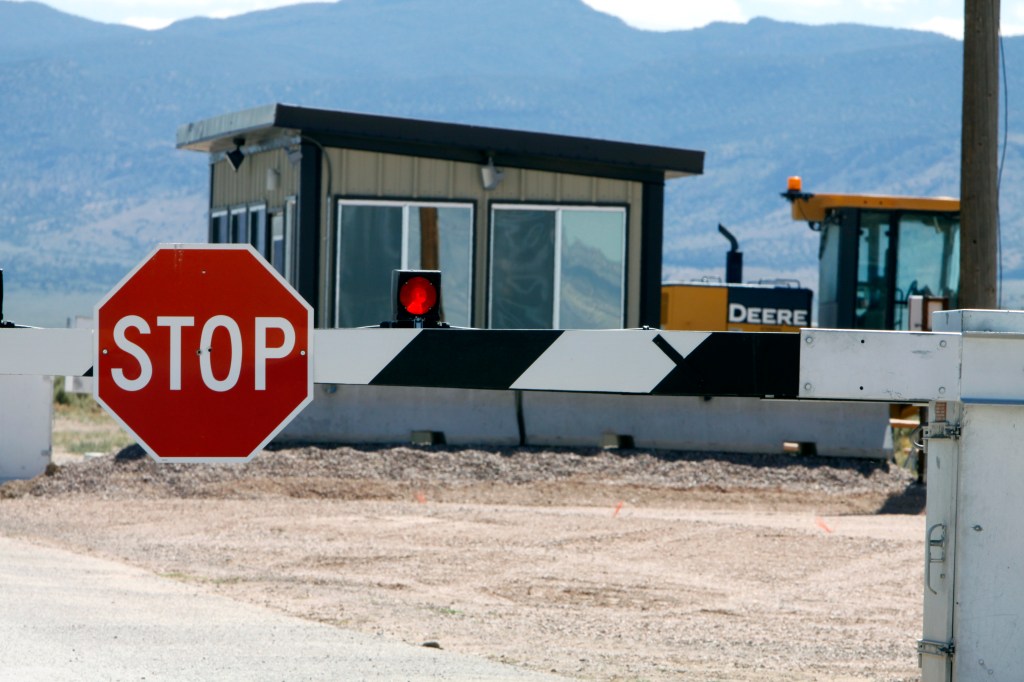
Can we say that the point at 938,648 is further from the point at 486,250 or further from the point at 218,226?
the point at 218,226

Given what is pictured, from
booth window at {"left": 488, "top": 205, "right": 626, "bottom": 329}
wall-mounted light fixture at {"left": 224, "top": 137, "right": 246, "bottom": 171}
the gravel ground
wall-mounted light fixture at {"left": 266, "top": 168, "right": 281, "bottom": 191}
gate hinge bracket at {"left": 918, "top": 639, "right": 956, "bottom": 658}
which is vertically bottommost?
the gravel ground

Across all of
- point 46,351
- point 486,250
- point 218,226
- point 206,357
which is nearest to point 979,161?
point 486,250

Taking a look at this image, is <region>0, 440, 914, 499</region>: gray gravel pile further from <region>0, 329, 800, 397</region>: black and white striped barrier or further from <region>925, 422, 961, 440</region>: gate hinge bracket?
<region>925, 422, 961, 440</region>: gate hinge bracket

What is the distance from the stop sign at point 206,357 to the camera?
16.0 feet

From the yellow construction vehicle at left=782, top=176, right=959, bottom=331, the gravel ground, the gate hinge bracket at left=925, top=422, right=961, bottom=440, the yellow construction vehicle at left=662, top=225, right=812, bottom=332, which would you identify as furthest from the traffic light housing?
the yellow construction vehicle at left=662, top=225, right=812, bottom=332

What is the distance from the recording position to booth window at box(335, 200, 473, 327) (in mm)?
20609

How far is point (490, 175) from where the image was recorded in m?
20.7

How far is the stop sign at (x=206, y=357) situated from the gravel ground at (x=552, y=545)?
12.9 feet

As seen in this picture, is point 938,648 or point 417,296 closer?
point 938,648

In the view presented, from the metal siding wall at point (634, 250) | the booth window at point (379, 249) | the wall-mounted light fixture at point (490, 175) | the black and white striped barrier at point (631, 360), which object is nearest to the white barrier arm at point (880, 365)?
the black and white striped barrier at point (631, 360)

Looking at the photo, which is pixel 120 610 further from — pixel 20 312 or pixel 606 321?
pixel 20 312

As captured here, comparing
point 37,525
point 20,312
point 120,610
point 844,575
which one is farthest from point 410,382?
point 20,312

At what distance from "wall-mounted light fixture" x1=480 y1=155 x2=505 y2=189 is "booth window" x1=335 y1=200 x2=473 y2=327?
0.53 metres

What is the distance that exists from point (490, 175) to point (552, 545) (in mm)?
7542
